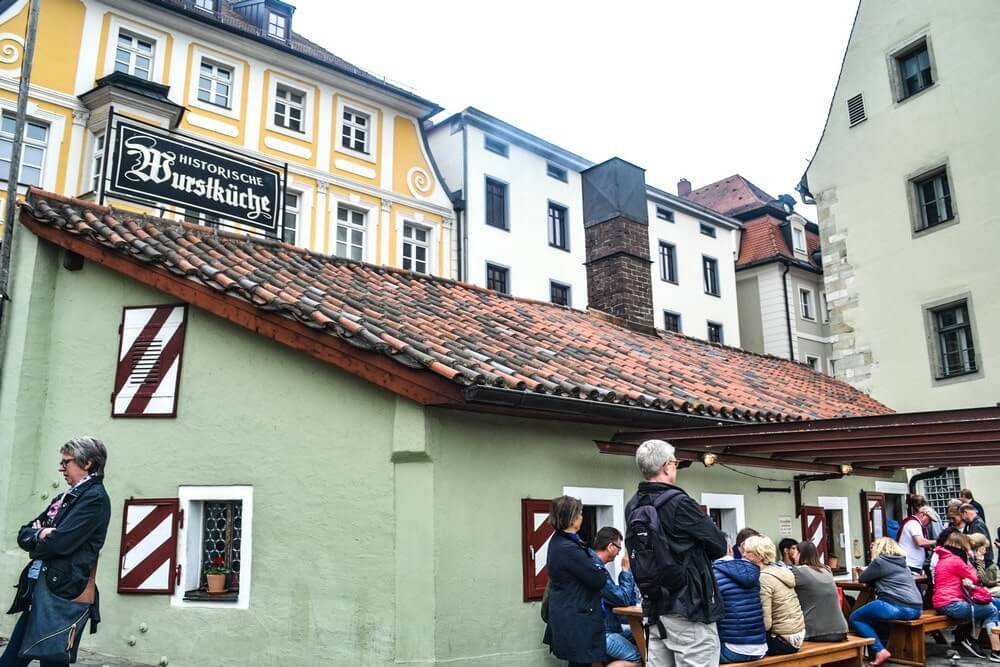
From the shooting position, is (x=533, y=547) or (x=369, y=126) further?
(x=369, y=126)

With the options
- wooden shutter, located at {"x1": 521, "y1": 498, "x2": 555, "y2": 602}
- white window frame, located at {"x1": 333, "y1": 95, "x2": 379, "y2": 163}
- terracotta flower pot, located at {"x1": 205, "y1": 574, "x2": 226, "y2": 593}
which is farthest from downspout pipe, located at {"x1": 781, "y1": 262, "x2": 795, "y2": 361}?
terracotta flower pot, located at {"x1": 205, "y1": 574, "x2": 226, "y2": 593}

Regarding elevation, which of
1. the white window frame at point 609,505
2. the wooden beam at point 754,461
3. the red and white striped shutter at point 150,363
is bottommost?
the white window frame at point 609,505

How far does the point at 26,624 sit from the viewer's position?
5.61 metres

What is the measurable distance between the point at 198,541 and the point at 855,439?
636 centimetres

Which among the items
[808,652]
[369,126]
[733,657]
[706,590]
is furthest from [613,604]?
[369,126]

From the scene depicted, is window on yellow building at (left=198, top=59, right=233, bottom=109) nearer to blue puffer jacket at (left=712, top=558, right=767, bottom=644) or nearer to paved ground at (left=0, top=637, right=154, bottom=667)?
paved ground at (left=0, top=637, right=154, bottom=667)

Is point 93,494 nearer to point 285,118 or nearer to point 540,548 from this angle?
point 540,548

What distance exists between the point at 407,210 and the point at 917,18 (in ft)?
45.6

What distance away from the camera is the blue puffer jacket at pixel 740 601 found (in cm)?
650

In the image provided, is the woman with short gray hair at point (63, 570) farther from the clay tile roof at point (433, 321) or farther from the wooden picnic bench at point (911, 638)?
the wooden picnic bench at point (911, 638)

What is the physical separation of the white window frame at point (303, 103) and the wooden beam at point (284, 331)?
14.7m

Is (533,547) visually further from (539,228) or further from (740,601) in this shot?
(539,228)

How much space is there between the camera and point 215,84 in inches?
877

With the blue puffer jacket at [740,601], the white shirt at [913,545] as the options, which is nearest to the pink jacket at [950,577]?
the white shirt at [913,545]
